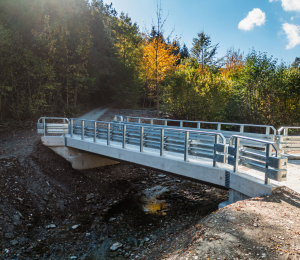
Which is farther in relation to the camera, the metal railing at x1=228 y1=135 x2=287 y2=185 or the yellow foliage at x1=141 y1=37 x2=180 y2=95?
the yellow foliage at x1=141 y1=37 x2=180 y2=95

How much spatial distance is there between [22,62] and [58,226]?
1453 cm

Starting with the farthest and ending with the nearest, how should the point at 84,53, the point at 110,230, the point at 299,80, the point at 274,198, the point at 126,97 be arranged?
1. the point at 126,97
2. the point at 84,53
3. the point at 299,80
4. the point at 110,230
5. the point at 274,198

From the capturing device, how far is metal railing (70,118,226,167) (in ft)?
23.3

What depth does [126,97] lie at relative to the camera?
110 ft

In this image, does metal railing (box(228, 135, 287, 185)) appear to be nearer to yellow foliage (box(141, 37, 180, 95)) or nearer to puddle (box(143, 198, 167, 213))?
puddle (box(143, 198, 167, 213))

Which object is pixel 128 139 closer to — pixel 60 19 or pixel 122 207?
pixel 122 207

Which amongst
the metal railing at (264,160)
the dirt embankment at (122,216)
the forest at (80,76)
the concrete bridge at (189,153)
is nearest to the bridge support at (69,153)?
the concrete bridge at (189,153)

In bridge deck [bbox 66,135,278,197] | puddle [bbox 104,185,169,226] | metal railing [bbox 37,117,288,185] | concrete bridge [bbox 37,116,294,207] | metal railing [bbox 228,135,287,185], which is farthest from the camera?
puddle [bbox 104,185,169,226]

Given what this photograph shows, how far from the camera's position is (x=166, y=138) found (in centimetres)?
866

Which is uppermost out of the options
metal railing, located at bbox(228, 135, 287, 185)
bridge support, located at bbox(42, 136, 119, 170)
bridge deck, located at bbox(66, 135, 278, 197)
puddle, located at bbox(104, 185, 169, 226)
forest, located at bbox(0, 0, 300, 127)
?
forest, located at bbox(0, 0, 300, 127)

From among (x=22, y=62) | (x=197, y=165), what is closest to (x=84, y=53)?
(x=22, y=62)

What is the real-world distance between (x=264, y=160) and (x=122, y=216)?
5.43 metres

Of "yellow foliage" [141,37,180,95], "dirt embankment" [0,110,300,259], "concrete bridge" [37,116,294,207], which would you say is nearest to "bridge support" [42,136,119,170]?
"concrete bridge" [37,116,294,207]

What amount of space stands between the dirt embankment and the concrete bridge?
56 centimetres
